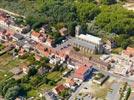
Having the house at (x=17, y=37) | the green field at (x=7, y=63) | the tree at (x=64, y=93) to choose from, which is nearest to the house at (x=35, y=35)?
the house at (x=17, y=37)

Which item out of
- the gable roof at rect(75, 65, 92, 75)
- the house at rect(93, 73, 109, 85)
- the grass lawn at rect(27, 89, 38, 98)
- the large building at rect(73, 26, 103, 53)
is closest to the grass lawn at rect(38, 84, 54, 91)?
the grass lawn at rect(27, 89, 38, 98)

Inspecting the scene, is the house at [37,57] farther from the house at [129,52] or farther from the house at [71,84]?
the house at [129,52]

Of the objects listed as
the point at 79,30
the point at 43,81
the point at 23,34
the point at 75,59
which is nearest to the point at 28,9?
the point at 23,34

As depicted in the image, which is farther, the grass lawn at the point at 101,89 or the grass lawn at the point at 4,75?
the grass lawn at the point at 4,75

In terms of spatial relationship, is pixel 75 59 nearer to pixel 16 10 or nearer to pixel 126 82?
pixel 126 82

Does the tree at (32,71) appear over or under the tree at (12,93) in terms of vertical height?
over

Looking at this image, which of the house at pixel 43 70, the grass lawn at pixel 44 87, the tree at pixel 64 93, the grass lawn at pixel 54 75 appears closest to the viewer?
the tree at pixel 64 93

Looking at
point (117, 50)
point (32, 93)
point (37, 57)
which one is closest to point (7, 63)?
point (37, 57)
